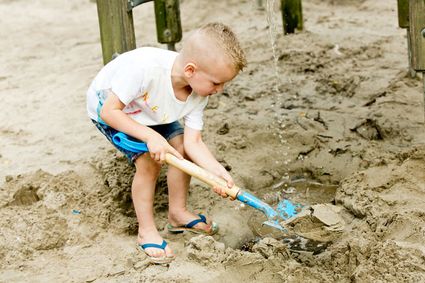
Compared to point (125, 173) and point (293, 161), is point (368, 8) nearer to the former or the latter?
point (293, 161)

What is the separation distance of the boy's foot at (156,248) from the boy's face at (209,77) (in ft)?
2.00

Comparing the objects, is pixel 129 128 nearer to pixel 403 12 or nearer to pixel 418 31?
pixel 418 31

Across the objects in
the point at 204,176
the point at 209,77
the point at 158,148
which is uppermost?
the point at 209,77

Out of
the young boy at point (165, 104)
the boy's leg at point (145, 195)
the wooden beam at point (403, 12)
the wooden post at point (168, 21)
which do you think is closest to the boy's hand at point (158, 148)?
the young boy at point (165, 104)

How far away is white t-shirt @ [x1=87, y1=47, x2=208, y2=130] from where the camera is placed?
2.54 metres

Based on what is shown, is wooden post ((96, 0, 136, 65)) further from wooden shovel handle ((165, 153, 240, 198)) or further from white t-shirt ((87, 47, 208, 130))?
wooden shovel handle ((165, 153, 240, 198))

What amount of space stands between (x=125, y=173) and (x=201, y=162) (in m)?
0.53

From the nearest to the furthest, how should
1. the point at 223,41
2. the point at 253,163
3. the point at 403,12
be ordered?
the point at 223,41 → the point at 253,163 → the point at 403,12

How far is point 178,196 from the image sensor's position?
2850 millimetres

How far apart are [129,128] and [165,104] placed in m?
0.20

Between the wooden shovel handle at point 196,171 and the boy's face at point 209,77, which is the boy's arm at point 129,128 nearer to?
the wooden shovel handle at point 196,171

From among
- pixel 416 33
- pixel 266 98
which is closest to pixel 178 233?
pixel 416 33

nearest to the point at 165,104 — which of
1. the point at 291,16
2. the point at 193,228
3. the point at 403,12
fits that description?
the point at 193,228

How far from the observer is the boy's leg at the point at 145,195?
265 centimetres
